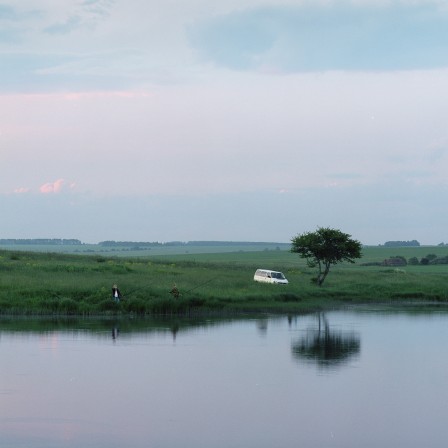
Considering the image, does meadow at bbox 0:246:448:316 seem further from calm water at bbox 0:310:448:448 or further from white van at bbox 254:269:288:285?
calm water at bbox 0:310:448:448

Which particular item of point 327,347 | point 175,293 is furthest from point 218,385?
point 175,293

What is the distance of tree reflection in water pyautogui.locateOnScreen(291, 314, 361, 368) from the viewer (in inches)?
1467

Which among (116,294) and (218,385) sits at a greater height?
(116,294)

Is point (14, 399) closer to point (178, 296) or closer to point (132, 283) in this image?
point (178, 296)

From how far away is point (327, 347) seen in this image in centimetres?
4138

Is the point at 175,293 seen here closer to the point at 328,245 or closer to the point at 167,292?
the point at 167,292

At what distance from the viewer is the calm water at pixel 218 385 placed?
23094mm

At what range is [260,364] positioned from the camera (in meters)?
35.6

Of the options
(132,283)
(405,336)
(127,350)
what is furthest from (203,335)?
(132,283)

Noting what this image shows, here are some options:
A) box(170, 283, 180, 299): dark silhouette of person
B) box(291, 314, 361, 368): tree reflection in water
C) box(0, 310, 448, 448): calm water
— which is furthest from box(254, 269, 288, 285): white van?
box(0, 310, 448, 448): calm water

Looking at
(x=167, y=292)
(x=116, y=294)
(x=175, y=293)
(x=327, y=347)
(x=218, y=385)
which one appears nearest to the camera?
(x=218, y=385)

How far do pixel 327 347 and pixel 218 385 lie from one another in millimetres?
12099

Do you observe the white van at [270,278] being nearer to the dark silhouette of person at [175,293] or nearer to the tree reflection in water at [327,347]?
the dark silhouette of person at [175,293]

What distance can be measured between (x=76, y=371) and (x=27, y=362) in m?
2.67
